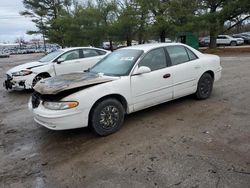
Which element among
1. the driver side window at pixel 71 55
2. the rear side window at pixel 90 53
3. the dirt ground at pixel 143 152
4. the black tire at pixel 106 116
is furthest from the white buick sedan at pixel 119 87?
the rear side window at pixel 90 53

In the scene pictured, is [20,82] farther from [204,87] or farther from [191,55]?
[204,87]

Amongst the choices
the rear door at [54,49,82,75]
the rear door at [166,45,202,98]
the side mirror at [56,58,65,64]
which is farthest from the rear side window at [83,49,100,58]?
the rear door at [166,45,202,98]

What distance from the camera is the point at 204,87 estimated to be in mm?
6246

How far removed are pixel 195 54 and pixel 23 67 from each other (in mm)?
5883

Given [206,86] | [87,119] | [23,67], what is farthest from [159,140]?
[23,67]

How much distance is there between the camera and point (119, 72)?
496 centimetres

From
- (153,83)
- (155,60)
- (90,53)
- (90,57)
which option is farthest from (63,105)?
(90,53)

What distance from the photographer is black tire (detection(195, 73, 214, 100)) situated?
20.2 ft

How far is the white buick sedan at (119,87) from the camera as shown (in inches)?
165

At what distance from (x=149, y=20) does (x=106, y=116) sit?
23.4 meters

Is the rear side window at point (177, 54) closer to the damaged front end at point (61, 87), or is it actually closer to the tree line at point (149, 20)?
the damaged front end at point (61, 87)

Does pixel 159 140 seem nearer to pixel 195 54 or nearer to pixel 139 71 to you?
pixel 139 71

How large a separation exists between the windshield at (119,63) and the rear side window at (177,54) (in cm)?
79

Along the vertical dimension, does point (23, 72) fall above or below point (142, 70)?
below
